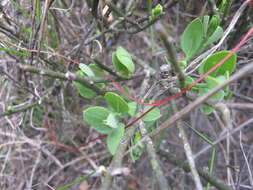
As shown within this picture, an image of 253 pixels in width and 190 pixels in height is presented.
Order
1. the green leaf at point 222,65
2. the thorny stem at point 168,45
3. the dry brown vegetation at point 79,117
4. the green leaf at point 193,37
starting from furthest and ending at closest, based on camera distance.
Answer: the dry brown vegetation at point 79,117, the green leaf at point 193,37, the green leaf at point 222,65, the thorny stem at point 168,45

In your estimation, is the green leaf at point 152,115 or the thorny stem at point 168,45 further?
the green leaf at point 152,115

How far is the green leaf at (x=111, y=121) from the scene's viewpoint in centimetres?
77

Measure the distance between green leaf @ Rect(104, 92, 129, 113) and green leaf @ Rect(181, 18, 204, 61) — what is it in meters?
0.33

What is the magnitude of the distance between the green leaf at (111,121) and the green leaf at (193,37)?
14.9 inches

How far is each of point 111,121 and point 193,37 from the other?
43 centimetres

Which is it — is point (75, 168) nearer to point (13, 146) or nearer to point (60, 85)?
point (13, 146)

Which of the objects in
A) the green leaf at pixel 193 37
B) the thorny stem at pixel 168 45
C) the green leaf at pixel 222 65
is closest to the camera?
the thorny stem at pixel 168 45

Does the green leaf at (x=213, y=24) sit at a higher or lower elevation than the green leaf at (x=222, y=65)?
higher

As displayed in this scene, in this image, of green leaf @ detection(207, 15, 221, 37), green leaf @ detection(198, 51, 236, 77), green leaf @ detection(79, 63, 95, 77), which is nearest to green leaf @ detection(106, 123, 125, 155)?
green leaf @ detection(79, 63, 95, 77)

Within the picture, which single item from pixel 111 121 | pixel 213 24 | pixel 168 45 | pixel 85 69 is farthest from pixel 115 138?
pixel 213 24

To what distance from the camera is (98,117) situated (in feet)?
2.67

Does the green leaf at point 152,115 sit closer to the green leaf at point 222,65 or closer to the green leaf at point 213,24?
the green leaf at point 222,65

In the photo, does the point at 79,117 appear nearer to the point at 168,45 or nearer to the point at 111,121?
the point at 111,121

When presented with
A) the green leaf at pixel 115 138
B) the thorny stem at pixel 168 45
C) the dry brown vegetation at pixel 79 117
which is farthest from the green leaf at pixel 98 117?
the dry brown vegetation at pixel 79 117
